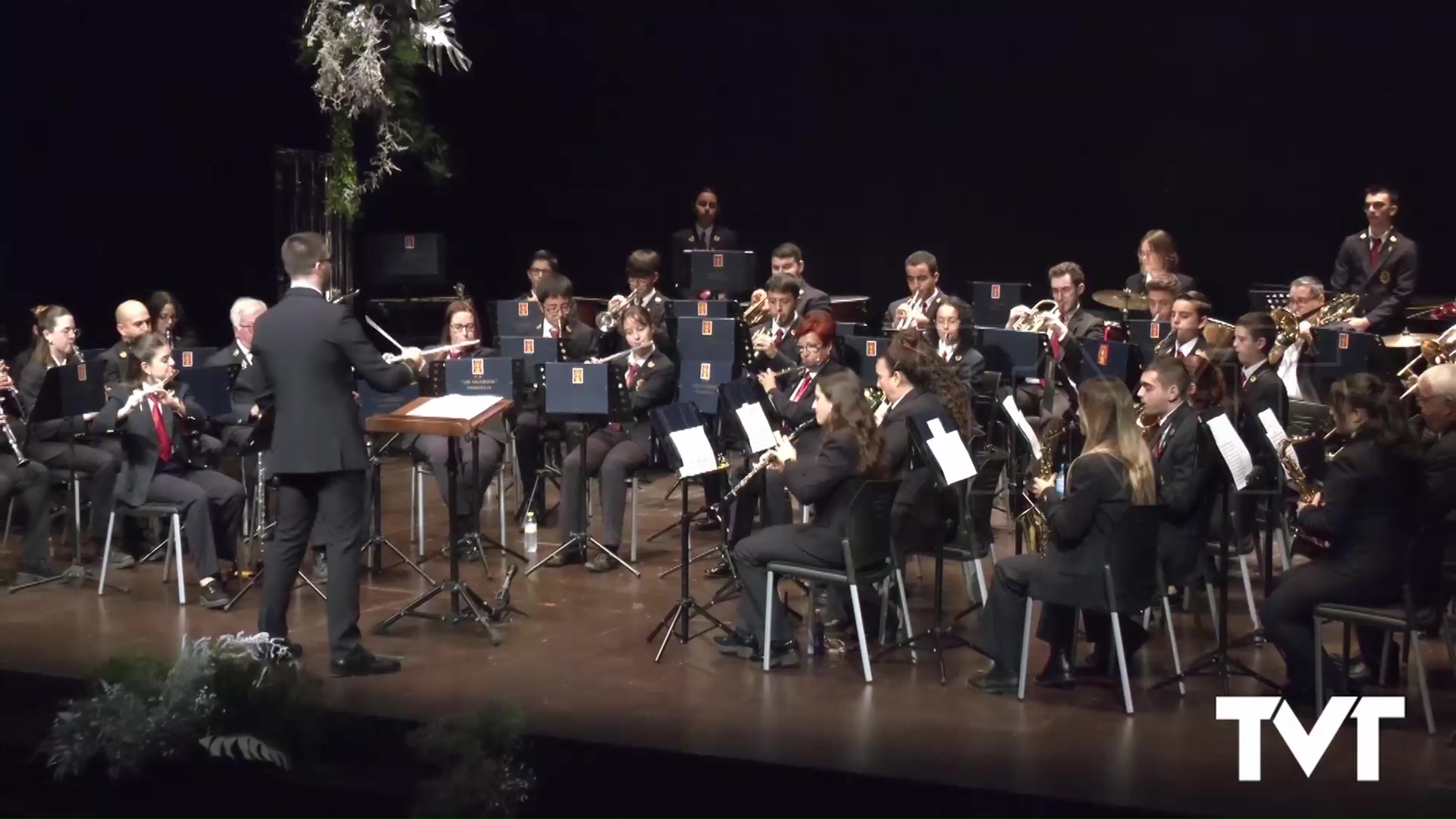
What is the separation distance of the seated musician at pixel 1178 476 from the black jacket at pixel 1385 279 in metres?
3.37

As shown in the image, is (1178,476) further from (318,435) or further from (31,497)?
(31,497)

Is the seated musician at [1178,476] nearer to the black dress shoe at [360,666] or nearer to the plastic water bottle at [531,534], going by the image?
the black dress shoe at [360,666]

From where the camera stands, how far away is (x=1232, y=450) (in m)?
5.53

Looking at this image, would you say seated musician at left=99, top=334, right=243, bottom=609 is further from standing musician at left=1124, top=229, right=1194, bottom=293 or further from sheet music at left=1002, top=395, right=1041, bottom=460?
standing musician at left=1124, top=229, right=1194, bottom=293

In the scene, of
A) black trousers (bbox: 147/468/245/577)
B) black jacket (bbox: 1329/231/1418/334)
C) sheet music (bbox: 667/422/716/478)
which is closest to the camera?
sheet music (bbox: 667/422/716/478)

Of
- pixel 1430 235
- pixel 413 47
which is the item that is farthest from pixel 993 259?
A: pixel 413 47

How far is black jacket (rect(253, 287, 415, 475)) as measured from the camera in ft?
19.1

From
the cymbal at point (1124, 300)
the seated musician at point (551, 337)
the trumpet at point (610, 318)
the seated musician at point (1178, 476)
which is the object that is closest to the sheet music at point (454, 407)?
the seated musician at point (551, 337)

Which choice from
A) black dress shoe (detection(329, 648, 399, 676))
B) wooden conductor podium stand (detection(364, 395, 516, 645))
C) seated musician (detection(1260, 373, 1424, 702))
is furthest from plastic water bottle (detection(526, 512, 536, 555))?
seated musician (detection(1260, 373, 1424, 702))

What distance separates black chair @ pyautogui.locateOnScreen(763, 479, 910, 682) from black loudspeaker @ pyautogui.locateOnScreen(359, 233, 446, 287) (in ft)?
19.3

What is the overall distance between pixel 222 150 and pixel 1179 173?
679 cm

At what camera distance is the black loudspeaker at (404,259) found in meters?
11.1

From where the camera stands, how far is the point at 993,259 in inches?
475

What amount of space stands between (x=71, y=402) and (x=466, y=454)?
Answer: 1912 mm
